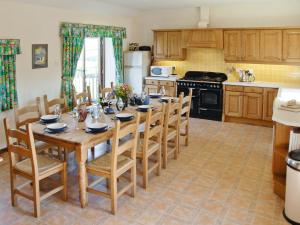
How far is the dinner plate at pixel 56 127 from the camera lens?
3.44 m

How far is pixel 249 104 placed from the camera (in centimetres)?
666

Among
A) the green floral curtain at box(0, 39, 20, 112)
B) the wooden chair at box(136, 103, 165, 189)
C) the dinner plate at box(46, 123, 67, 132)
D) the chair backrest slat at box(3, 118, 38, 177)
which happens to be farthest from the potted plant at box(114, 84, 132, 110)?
the green floral curtain at box(0, 39, 20, 112)

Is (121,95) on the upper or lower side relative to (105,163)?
upper

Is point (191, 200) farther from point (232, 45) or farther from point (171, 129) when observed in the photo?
point (232, 45)

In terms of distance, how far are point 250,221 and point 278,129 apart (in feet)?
3.70

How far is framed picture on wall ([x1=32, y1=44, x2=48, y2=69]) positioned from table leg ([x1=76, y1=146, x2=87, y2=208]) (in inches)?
111

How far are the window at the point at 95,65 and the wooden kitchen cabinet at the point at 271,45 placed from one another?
3290 mm

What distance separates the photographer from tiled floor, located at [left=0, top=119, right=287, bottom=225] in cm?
320

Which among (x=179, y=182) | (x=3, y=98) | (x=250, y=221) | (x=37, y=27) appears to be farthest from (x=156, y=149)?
(x=37, y=27)

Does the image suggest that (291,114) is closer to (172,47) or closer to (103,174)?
(103,174)

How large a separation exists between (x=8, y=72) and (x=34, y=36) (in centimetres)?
81

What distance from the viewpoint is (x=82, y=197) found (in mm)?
3328

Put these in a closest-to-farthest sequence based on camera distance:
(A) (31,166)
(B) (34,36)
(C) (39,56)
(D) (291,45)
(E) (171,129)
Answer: (A) (31,166)
(E) (171,129)
(B) (34,36)
(C) (39,56)
(D) (291,45)

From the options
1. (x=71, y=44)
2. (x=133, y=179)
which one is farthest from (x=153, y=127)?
(x=71, y=44)
